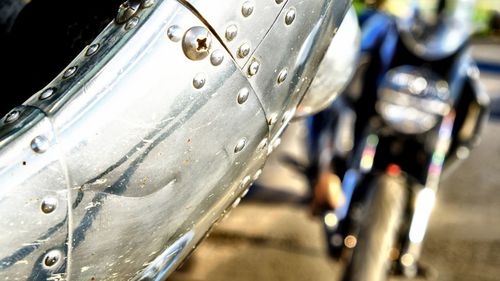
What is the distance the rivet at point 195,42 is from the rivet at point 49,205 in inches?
10.3

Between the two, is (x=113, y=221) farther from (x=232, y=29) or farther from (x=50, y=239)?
(x=232, y=29)

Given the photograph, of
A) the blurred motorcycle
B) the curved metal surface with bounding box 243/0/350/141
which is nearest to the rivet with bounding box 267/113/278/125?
the curved metal surface with bounding box 243/0/350/141

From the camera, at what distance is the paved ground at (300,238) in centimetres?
333

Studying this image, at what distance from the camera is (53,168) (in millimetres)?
897

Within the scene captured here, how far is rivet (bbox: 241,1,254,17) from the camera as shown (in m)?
1.01

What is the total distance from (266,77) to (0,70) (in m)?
0.53

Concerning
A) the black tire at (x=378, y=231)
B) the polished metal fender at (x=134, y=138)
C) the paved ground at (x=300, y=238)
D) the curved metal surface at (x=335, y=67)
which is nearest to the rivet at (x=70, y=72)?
the polished metal fender at (x=134, y=138)

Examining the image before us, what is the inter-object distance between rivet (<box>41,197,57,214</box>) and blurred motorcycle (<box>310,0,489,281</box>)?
5.38ft

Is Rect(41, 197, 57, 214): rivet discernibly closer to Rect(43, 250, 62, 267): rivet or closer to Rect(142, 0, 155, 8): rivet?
Rect(43, 250, 62, 267): rivet

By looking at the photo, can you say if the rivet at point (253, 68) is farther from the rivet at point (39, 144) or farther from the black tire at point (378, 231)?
the black tire at point (378, 231)

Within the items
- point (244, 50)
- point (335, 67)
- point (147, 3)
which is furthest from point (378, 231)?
point (147, 3)

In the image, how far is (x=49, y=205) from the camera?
90 centimetres

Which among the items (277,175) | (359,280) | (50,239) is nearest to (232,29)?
(50,239)

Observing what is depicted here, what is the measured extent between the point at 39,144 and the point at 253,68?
1.08ft
